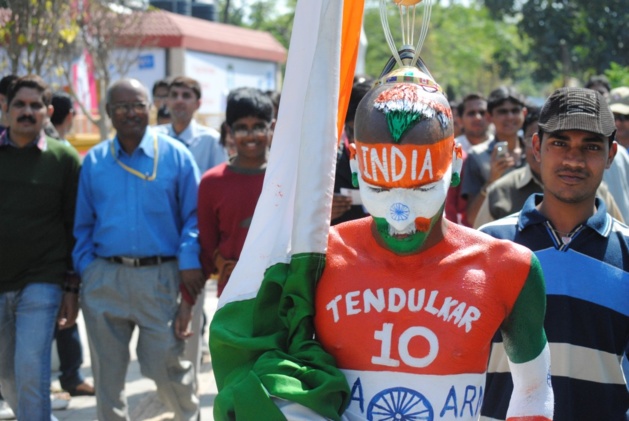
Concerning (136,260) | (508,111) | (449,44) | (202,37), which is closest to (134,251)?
(136,260)

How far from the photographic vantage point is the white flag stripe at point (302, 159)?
329cm

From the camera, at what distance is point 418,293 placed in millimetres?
3143

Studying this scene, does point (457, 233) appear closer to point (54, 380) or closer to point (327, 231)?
point (327, 231)

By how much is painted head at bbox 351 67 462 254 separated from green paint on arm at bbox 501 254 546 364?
0.34m

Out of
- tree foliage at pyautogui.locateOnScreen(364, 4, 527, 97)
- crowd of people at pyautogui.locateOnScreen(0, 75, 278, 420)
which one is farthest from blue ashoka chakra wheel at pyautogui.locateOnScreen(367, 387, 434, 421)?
tree foliage at pyautogui.locateOnScreen(364, 4, 527, 97)

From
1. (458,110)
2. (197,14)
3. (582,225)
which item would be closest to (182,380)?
(582,225)

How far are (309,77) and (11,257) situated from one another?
3.32m

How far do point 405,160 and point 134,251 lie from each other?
3.32 metres

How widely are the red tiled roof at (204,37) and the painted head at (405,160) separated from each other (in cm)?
2295

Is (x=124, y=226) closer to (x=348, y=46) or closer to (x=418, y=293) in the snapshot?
(x=348, y=46)

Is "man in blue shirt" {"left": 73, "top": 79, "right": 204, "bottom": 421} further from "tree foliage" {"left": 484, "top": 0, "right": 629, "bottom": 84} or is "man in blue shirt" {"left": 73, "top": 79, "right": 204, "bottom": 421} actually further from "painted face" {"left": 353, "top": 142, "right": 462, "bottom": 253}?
"tree foliage" {"left": 484, "top": 0, "right": 629, "bottom": 84}

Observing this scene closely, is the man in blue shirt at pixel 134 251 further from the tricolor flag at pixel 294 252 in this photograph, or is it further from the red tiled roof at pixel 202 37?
the red tiled roof at pixel 202 37

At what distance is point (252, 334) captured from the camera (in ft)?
10.6

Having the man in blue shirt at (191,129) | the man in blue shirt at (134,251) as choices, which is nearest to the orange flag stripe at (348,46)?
the man in blue shirt at (134,251)
